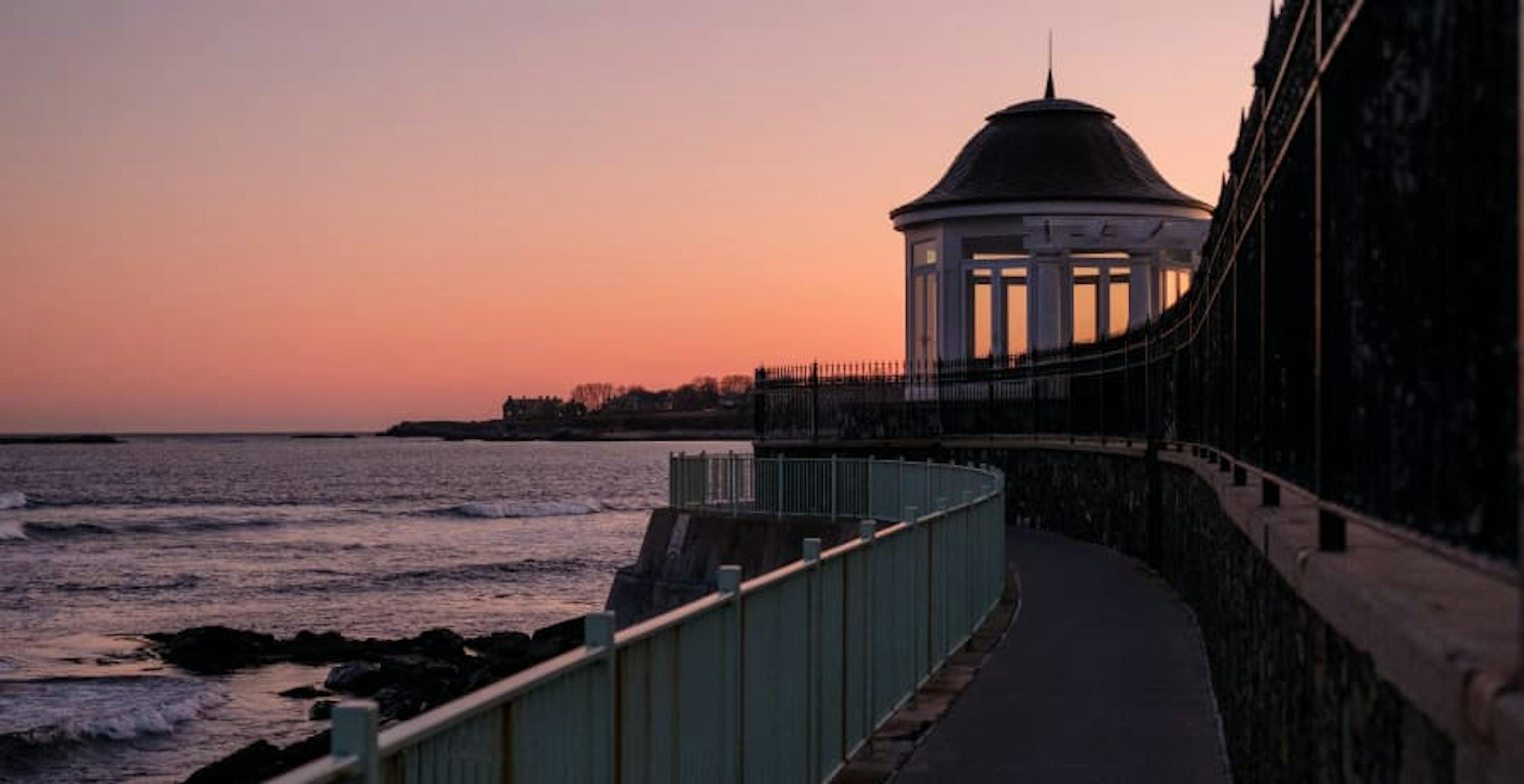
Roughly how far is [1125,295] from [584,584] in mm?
29504

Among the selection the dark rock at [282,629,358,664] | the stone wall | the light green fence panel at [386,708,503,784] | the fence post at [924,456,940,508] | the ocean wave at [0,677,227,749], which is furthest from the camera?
the dark rock at [282,629,358,664]

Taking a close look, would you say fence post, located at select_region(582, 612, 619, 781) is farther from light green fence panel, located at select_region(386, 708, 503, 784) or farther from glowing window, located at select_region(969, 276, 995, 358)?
glowing window, located at select_region(969, 276, 995, 358)

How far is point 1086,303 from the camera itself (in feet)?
140

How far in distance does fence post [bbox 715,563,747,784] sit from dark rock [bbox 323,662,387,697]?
27.5 meters

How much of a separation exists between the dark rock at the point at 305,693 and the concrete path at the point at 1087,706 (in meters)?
20.6

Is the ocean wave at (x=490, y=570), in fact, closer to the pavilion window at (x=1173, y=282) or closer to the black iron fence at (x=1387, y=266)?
the pavilion window at (x=1173, y=282)

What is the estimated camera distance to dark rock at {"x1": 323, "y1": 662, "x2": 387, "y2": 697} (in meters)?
35.0

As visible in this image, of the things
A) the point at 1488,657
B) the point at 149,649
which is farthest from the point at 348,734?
the point at 149,649

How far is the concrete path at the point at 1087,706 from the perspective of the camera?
397 inches

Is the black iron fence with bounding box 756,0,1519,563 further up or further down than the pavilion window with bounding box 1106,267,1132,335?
further down

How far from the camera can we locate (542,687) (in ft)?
17.4

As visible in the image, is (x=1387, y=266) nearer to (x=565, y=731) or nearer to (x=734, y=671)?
(x=565, y=731)

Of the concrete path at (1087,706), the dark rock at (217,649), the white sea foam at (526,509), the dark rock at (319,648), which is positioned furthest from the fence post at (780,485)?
the white sea foam at (526,509)

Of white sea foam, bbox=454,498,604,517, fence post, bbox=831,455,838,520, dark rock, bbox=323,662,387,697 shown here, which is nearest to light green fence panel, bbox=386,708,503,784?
fence post, bbox=831,455,838,520
